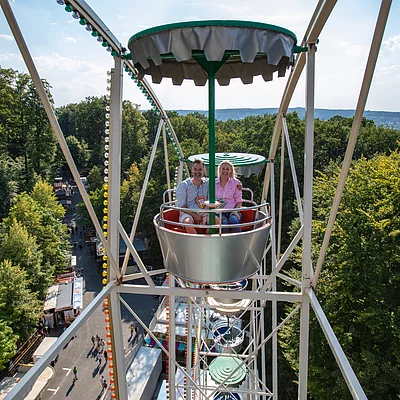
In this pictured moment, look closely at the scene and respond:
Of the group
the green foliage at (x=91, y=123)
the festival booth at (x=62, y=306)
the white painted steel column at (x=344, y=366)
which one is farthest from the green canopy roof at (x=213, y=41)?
the green foliage at (x=91, y=123)

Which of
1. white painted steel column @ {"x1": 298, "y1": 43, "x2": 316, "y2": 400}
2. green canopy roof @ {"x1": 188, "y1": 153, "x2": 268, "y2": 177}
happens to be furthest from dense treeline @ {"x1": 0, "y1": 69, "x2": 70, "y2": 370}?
white painted steel column @ {"x1": 298, "y1": 43, "x2": 316, "y2": 400}

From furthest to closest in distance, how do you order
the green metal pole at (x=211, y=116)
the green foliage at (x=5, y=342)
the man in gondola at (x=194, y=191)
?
the green foliage at (x=5, y=342) < the man in gondola at (x=194, y=191) < the green metal pole at (x=211, y=116)

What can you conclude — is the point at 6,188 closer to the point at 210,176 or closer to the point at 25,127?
the point at 25,127

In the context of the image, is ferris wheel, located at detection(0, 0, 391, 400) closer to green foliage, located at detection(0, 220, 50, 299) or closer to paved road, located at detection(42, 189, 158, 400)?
paved road, located at detection(42, 189, 158, 400)

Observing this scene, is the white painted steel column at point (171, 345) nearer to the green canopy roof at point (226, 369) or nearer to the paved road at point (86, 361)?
the green canopy roof at point (226, 369)

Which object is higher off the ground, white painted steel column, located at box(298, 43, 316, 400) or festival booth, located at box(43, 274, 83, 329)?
white painted steel column, located at box(298, 43, 316, 400)

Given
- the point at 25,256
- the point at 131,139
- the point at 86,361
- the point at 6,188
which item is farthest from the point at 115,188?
the point at 131,139
